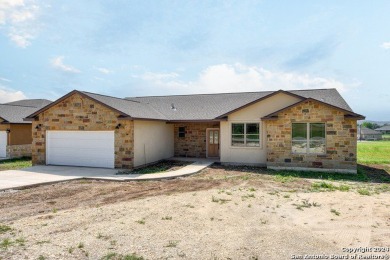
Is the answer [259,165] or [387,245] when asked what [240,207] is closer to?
[387,245]

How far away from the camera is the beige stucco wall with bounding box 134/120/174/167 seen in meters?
15.3

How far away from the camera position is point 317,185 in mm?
11016

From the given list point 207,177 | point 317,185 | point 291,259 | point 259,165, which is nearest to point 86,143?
point 207,177

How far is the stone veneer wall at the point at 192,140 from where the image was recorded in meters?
19.3

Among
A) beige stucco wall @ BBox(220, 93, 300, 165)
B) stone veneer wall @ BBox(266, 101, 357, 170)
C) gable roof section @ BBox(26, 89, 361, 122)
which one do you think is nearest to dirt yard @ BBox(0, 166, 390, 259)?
stone veneer wall @ BBox(266, 101, 357, 170)

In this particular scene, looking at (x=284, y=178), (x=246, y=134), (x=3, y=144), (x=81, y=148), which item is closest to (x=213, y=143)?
(x=246, y=134)

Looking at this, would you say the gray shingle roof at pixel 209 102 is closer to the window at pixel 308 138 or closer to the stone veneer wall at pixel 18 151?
the window at pixel 308 138

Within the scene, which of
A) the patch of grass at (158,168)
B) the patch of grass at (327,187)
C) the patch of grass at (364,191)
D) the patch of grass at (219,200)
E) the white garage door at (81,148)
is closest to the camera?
the patch of grass at (219,200)

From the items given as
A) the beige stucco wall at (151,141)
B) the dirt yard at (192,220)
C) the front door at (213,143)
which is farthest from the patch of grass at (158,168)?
the dirt yard at (192,220)

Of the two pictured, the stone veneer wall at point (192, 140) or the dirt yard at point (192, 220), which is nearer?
the dirt yard at point (192, 220)

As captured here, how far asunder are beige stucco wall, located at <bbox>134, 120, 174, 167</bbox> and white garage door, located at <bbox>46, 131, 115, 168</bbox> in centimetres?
134

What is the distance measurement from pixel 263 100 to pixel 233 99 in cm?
493

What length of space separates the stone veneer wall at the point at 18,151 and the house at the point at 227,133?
5.43 m

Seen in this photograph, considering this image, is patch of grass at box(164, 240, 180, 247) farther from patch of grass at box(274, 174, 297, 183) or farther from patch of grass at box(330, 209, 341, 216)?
patch of grass at box(274, 174, 297, 183)
